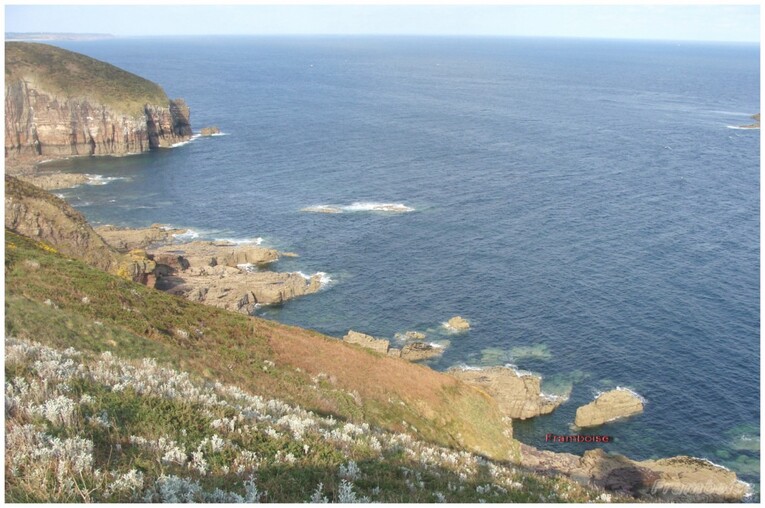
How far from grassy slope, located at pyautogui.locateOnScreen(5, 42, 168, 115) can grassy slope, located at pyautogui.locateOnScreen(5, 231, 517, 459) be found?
376ft

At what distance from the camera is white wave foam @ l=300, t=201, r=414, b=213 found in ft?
350

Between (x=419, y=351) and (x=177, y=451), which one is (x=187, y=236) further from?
(x=177, y=451)

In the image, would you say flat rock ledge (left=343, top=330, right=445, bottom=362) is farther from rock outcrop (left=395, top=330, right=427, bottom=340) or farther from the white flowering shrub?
the white flowering shrub

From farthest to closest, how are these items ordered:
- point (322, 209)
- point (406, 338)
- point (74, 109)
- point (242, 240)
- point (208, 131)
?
point (208, 131), point (74, 109), point (322, 209), point (242, 240), point (406, 338)

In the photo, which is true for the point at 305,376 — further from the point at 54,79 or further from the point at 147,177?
the point at 54,79

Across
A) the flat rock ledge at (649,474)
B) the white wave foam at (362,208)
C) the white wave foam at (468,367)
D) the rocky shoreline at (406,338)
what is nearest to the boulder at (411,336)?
the rocky shoreline at (406,338)

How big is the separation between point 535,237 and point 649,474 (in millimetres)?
53753

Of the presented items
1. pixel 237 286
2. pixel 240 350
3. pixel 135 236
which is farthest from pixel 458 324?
pixel 135 236

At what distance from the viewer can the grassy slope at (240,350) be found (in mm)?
27914

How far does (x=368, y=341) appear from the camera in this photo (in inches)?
2562

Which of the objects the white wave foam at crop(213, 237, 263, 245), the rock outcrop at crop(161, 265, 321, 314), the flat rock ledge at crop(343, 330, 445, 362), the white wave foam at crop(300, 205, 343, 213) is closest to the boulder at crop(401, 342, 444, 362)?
the flat rock ledge at crop(343, 330, 445, 362)

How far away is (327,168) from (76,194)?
167 ft

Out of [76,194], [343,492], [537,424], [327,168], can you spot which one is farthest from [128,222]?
[343,492]

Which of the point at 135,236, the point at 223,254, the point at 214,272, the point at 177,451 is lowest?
the point at 214,272
